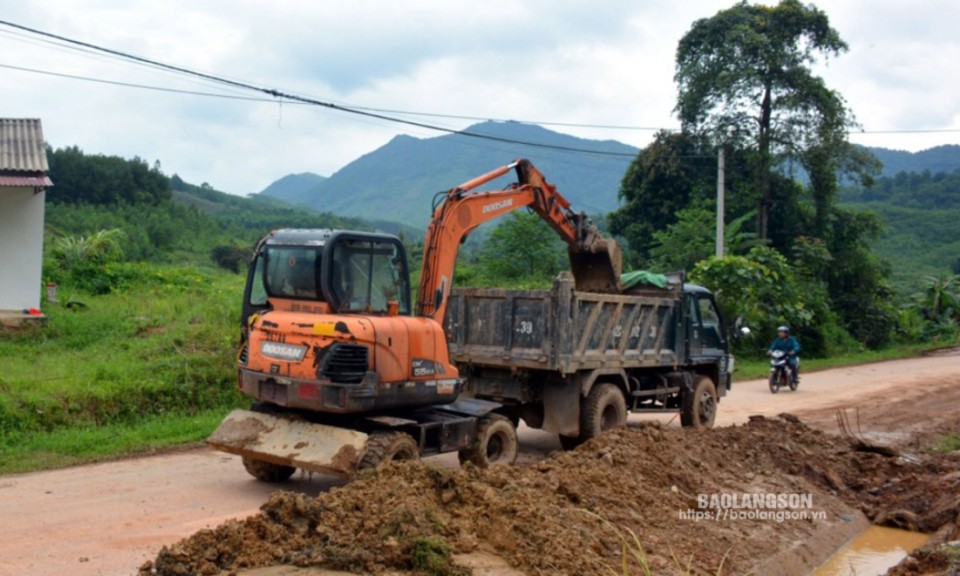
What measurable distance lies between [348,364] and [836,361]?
21573 mm

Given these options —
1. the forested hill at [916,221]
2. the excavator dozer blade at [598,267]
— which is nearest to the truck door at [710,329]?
the excavator dozer blade at [598,267]

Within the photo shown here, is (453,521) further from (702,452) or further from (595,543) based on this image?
(702,452)

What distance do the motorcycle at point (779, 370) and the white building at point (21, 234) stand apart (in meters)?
14.5

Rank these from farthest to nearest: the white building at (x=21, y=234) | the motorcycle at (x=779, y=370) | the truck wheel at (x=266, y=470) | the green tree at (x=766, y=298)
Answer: the green tree at (x=766, y=298) < the motorcycle at (x=779, y=370) < the white building at (x=21, y=234) < the truck wheel at (x=266, y=470)

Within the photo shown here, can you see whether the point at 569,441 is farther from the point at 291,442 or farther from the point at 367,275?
the point at 291,442

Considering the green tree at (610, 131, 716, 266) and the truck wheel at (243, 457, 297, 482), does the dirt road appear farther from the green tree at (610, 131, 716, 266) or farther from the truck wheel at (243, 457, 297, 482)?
the green tree at (610, 131, 716, 266)

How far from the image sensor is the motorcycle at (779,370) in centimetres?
1925

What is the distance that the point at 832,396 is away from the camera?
61.2ft

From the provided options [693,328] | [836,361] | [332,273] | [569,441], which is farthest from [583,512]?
[836,361]

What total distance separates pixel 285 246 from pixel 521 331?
3.18 meters

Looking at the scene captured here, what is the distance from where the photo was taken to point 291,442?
8.86 meters

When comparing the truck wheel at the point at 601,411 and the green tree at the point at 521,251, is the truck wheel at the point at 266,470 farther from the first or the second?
the green tree at the point at 521,251

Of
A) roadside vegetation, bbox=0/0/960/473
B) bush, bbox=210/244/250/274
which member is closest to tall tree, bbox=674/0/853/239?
roadside vegetation, bbox=0/0/960/473

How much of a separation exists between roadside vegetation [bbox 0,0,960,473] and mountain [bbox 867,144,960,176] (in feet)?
387
